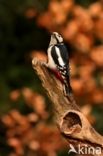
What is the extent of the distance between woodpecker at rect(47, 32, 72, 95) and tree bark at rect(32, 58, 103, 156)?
0.8 inches

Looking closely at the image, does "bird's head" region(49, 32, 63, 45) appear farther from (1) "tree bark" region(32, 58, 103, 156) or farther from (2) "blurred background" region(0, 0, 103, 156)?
(2) "blurred background" region(0, 0, 103, 156)

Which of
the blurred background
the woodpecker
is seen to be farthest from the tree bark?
the blurred background

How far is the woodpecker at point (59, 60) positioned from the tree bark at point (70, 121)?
0.02 metres

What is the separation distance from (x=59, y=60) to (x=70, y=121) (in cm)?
18

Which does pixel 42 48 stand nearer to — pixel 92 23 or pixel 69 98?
pixel 92 23

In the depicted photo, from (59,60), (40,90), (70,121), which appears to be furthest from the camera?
(40,90)

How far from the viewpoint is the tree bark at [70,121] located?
1.65 m

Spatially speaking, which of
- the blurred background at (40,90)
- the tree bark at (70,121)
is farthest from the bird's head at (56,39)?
the blurred background at (40,90)

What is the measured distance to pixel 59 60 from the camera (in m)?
1.76

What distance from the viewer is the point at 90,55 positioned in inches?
147

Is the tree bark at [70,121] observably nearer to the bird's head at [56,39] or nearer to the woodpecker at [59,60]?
the woodpecker at [59,60]

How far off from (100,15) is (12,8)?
3.53 feet

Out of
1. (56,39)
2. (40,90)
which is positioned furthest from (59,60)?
(40,90)

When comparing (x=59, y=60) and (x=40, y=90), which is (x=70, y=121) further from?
(x=40, y=90)
